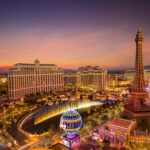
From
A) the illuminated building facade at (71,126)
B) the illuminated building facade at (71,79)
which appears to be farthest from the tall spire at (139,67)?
the illuminated building facade at (71,79)

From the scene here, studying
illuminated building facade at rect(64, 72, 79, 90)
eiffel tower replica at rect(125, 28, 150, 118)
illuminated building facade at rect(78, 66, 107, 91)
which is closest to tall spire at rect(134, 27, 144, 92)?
eiffel tower replica at rect(125, 28, 150, 118)

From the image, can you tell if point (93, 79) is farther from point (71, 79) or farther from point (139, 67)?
point (139, 67)

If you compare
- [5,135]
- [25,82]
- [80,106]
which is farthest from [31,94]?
[5,135]

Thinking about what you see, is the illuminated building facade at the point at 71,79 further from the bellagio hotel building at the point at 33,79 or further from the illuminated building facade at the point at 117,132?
the illuminated building facade at the point at 117,132

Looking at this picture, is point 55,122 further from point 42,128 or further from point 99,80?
point 99,80

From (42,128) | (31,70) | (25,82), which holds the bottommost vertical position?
(42,128)
